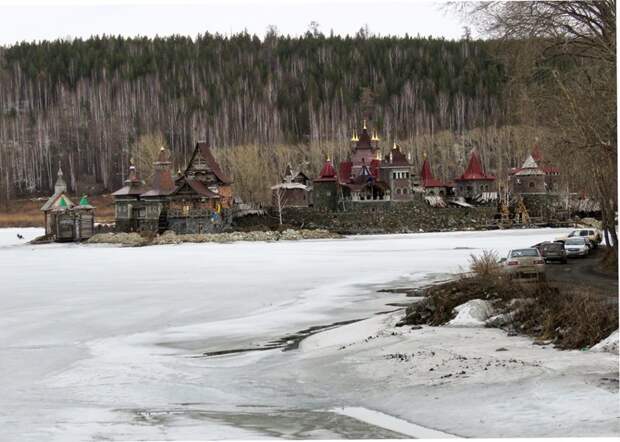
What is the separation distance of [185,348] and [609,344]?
404 inches

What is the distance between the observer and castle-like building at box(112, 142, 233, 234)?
285 feet

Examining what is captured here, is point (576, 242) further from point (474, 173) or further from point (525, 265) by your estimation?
point (474, 173)

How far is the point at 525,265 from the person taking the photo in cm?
2605

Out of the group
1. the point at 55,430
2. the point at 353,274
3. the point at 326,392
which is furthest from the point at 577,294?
the point at 353,274

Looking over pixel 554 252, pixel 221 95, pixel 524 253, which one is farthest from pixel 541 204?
pixel 221 95

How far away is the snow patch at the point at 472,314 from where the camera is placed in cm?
2108

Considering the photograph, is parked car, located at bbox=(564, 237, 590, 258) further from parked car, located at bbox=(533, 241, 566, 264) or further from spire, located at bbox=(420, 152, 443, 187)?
spire, located at bbox=(420, 152, 443, 187)

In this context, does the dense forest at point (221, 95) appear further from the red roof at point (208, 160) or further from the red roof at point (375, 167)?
the red roof at point (208, 160)

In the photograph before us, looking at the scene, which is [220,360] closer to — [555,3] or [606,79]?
[606,79]

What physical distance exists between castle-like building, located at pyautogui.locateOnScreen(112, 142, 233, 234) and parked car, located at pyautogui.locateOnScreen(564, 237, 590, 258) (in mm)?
52446

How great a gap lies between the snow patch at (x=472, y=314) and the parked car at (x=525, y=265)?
9.87 ft

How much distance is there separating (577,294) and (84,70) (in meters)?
159

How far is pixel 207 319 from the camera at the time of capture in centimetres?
2720

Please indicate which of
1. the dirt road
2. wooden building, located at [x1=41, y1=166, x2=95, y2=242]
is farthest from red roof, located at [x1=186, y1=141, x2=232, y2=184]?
the dirt road
